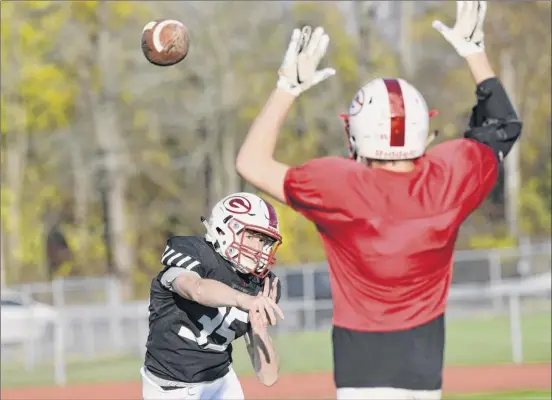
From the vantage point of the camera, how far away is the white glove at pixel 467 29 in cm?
426

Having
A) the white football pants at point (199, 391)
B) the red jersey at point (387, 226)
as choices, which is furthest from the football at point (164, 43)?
the red jersey at point (387, 226)

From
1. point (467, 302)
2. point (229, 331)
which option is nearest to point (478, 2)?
A: point (229, 331)

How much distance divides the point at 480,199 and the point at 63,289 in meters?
18.4

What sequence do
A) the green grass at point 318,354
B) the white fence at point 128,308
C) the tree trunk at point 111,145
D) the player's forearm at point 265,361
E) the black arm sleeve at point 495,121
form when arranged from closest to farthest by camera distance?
the black arm sleeve at point 495,121 → the player's forearm at point 265,361 → the green grass at point 318,354 → the white fence at point 128,308 → the tree trunk at point 111,145

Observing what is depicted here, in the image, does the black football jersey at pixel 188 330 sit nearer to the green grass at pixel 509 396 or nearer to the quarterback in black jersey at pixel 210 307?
the quarterback in black jersey at pixel 210 307

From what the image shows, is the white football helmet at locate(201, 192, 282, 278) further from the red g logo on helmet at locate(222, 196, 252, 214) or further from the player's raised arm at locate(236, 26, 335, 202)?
the player's raised arm at locate(236, 26, 335, 202)

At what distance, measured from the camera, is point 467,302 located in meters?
24.8

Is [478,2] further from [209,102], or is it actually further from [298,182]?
[209,102]

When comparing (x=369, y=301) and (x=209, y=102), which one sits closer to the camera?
(x=369, y=301)

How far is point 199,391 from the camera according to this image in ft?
19.0

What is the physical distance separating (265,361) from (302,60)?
5.85ft

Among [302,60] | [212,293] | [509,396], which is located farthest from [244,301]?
[509,396]

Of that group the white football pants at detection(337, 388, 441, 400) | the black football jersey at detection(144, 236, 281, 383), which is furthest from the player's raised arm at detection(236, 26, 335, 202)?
the black football jersey at detection(144, 236, 281, 383)

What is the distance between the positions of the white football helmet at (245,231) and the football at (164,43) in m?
1.81
